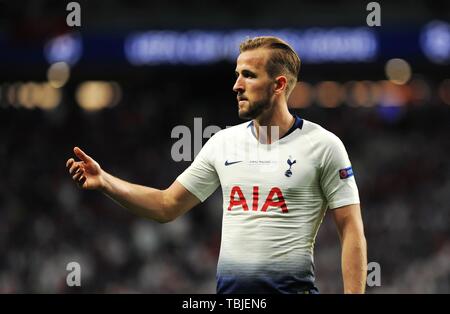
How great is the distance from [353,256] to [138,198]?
4.37 ft

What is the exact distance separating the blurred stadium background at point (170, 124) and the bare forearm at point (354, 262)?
10.2 meters

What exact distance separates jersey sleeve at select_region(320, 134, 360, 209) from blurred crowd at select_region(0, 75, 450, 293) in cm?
1011

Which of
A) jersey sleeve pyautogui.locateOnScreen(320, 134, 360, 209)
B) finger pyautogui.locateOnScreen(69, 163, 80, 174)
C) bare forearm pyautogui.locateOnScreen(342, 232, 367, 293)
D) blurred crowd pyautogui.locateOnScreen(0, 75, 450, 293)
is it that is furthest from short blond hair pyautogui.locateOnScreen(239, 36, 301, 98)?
blurred crowd pyautogui.locateOnScreen(0, 75, 450, 293)

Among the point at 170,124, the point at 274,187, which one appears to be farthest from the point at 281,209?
the point at 170,124

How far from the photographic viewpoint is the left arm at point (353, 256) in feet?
15.0

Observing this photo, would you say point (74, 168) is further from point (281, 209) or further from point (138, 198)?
point (281, 209)

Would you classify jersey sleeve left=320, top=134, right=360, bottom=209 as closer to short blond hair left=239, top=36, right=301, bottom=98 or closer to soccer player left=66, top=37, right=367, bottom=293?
soccer player left=66, top=37, right=367, bottom=293

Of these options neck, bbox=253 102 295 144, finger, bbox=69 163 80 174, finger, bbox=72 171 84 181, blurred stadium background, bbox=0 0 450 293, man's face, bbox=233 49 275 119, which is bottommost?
finger, bbox=72 171 84 181

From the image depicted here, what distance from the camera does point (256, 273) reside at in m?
4.77

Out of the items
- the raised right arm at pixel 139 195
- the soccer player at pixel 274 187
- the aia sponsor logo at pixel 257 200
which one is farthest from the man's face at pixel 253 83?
the raised right arm at pixel 139 195

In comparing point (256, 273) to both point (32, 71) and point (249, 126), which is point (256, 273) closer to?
point (249, 126)

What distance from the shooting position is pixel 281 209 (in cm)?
479

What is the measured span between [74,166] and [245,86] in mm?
1052

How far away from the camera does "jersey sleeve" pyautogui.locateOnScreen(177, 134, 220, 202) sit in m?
5.13
